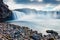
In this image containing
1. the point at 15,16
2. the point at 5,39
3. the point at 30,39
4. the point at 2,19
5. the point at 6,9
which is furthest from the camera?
the point at 15,16

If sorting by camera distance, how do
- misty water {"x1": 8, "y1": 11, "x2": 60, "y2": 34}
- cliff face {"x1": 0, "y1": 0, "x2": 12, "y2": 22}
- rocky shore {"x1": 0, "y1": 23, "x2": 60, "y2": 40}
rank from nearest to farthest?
rocky shore {"x1": 0, "y1": 23, "x2": 60, "y2": 40}, misty water {"x1": 8, "y1": 11, "x2": 60, "y2": 34}, cliff face {"x1": 0, "y1": 0, "x2": 12, "y2": 22}

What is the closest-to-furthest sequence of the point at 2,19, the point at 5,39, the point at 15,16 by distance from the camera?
the point at 5,39, the point at 2,19, the point at 15,16

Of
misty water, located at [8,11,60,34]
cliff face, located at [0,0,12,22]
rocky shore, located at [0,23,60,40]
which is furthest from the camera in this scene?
cliff face, located at [0,0,12,22]

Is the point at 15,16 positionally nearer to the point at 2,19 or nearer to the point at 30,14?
the point at 2,19

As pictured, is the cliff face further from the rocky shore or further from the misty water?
the rocky shore

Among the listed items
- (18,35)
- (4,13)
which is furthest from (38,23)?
(18,35)

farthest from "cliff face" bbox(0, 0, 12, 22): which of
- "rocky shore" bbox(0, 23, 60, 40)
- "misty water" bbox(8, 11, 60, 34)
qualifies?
"rocky shore" bbox(0, 23, 60, 40)

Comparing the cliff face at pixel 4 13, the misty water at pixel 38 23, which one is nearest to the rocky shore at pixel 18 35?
the misty water at pixel 38 23

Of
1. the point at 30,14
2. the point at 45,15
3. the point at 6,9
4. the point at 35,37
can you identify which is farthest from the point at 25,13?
the point at 35,37

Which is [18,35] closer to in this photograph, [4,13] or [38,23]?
[38,23]

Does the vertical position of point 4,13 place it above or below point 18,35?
below

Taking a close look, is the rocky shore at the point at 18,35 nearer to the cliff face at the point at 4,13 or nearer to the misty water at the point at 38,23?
the misty water at the point at 38,23
